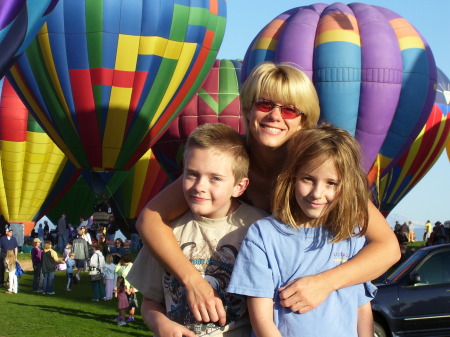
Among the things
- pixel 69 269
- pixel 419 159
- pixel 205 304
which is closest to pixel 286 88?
→ pixel 205 304

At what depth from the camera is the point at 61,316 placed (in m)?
11.3

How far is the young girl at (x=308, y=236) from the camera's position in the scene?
7.73ft

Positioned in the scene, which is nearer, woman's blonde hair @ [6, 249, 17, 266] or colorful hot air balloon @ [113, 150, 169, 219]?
woman's blonde hair @ [6, 249, 17, 266]

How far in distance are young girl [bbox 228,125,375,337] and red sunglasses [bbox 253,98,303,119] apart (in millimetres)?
181

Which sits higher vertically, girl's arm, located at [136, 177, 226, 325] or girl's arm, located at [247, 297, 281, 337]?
girl's arm, located at [136, 177, 226, 325]

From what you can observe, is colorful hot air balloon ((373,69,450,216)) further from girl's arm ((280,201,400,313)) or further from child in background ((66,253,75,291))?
girl's arm ((280,201,400,313))

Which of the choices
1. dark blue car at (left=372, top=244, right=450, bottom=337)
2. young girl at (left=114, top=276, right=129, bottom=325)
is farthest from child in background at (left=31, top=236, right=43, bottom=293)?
dark blue car at (left=372, top=244, right=450, bottom=337)

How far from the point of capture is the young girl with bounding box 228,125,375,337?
7.73 feet

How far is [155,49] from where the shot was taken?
52.7ft

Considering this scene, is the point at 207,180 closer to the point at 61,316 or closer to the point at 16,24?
the point at 16,24

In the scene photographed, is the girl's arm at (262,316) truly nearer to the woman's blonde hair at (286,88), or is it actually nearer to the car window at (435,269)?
the woman's blonde hair at (286,88)

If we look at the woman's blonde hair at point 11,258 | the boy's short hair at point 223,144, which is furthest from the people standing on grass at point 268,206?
the woman's blonde hair at point 11,258

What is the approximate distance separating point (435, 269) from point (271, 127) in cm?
565

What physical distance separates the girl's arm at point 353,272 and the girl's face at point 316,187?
18 centimetres
